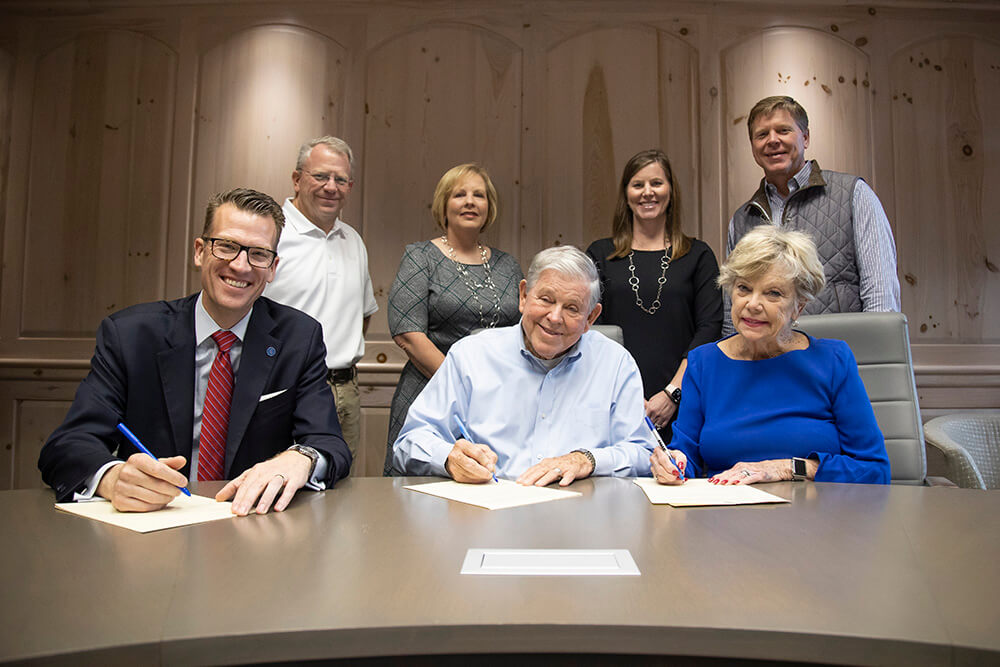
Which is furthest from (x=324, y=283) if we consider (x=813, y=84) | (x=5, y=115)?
(x=813, y=84)

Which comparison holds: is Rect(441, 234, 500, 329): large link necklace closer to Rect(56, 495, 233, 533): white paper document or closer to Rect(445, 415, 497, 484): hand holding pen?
Rect(445, 415, 497, 484): hand holding pen

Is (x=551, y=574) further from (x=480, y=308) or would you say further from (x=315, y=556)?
(x=480, y=308)

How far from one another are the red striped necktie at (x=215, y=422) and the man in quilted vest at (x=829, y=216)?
163 cm

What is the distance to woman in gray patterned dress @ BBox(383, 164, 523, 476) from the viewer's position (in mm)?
2340

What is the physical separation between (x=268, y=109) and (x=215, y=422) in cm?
271

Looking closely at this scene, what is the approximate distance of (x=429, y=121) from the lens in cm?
366

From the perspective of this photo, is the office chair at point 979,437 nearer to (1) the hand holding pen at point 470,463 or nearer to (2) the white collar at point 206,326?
(1) the hand holding pen at point 470,463

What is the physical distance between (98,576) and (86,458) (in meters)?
0.49

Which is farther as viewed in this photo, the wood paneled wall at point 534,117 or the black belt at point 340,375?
the wood paneled wall at point 534,117

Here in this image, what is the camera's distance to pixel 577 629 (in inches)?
25.4

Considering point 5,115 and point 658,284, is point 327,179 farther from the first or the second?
point 5,115

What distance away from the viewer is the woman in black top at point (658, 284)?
230cm

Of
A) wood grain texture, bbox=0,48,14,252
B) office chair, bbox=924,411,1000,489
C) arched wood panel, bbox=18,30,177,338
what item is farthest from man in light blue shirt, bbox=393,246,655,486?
wood grain texture, bbox=0,48,14,252

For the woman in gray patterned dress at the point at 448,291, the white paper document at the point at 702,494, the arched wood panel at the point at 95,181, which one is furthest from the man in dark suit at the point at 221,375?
the arched wood panel at the point at 95,181
